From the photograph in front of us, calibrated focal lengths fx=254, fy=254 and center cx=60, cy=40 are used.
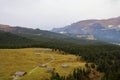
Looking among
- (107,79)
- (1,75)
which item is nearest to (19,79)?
(1,75)

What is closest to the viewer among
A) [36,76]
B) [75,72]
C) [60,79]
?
[60,79]

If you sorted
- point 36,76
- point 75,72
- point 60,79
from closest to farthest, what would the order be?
point 60,79
point 36,76
point 75,72

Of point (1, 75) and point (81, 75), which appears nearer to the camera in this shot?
point (1, 75)

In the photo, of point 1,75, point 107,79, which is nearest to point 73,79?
point 107,79

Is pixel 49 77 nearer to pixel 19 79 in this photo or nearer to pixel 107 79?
pixel 19 79

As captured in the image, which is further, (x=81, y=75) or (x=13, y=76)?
(x=81, y=75)

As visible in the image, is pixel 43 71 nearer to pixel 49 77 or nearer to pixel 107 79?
pixel 49 77

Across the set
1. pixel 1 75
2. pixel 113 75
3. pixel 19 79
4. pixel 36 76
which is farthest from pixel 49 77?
pixel 113 75

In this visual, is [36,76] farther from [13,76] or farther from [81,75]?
[81,75]
